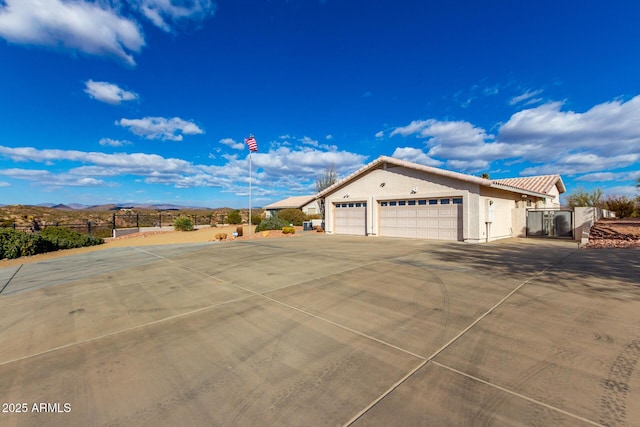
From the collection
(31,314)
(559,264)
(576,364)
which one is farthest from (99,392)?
(559,264)

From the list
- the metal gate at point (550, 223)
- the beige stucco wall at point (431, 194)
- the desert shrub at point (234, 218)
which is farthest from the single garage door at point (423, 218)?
the desert shrub at point (234, 218)

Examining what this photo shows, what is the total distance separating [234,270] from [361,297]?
4.27 m

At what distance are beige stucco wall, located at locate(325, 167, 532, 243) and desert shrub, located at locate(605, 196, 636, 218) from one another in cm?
1821

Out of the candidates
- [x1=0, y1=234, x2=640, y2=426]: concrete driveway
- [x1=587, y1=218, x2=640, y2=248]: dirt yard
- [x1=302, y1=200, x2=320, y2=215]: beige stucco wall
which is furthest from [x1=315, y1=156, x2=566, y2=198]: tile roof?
[x1=302, y1=200, x2=320, y2=215]: beige stucco wall

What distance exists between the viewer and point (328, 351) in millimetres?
3529

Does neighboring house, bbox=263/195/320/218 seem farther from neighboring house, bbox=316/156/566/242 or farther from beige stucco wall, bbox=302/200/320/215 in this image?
neighboring house, bbox=316/156/566/242

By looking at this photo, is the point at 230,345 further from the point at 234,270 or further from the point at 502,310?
the point at 234,270

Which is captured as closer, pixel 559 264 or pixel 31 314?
pixel 31 314

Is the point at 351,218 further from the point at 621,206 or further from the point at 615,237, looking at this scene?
the point at 621,206

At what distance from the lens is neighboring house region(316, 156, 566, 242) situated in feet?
48.0

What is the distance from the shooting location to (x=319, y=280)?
6836 millimetres

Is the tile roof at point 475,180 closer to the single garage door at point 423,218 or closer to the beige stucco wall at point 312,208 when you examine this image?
the single garage door at point 423,218

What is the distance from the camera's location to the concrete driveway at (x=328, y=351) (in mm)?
2514

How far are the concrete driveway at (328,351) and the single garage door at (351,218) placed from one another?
12474 mm
